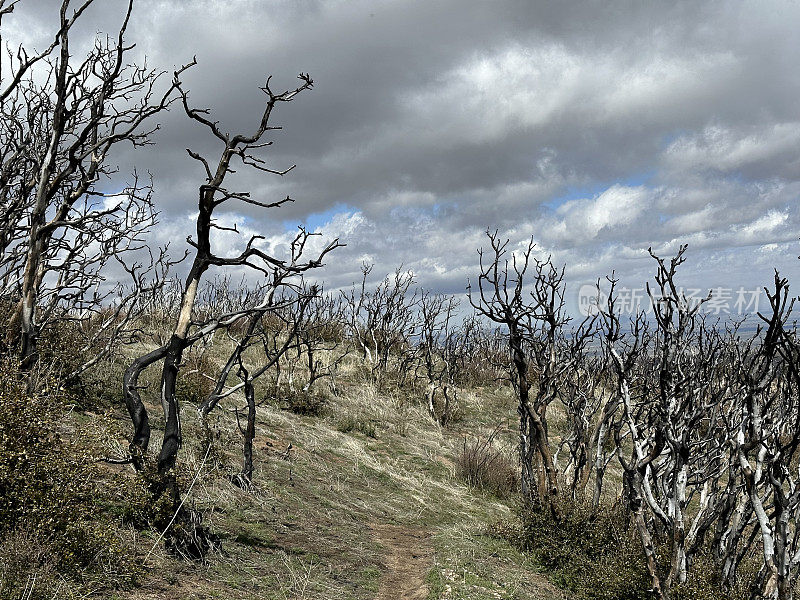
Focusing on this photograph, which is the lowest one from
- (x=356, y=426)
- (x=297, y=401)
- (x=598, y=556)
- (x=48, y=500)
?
(x=598, y=556)

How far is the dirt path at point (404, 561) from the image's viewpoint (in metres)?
7.14

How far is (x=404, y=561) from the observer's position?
8.38m

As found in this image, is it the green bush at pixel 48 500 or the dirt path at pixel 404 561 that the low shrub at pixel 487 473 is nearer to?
the dirt path at pixel 404 561

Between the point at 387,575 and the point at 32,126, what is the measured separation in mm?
7727

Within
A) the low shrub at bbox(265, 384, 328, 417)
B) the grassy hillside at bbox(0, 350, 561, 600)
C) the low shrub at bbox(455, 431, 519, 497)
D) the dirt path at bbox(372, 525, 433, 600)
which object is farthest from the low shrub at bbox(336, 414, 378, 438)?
the dirt path at bbox(372, 525, 433, 600)

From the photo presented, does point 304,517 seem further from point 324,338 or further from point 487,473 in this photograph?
point 324,338

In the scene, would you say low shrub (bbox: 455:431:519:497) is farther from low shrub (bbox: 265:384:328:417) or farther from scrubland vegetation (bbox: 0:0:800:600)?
low shrub (bbox: 265:384:328:417)

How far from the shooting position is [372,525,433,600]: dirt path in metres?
7.14

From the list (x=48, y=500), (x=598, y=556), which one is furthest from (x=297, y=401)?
(x=48, y=500)

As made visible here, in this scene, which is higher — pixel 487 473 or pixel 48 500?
pixel 48 500

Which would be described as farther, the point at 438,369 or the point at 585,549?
the point at 438,369

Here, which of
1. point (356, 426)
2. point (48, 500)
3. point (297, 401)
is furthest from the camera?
point (297, 401)

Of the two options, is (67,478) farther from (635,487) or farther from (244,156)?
(635,487)

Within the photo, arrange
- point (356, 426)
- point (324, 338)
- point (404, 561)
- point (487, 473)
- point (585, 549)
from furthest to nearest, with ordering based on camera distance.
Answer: point (324, 338)
point (356, 426)
point (487, 473)
point (585, 549)
point (404, 561)
